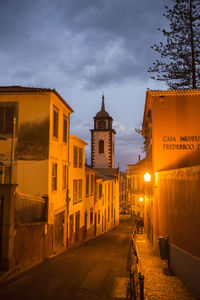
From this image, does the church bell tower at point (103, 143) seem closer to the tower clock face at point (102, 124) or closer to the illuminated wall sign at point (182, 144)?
the tower clock face at point (102, 124)

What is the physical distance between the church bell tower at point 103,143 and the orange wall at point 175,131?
1402 inches

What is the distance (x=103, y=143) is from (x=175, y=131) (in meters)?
36.6

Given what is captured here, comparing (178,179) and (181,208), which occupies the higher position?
(178,179)

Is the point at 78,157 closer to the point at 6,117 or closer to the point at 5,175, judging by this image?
the point at 5,175

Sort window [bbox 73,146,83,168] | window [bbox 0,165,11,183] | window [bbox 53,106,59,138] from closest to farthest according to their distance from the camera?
window [bbox 0,165,11,183] < window [bbox 53,106,59,138] < window [bbox 73,146,83,168]

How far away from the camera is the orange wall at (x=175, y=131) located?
644 inches

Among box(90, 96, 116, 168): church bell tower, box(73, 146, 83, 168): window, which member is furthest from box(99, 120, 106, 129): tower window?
box(73, 146, 83, 168): window

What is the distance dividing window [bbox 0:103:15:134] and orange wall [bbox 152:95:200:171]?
8700 millimetres

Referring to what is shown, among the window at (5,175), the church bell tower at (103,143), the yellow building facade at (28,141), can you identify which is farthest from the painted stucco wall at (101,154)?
the window at (5,175)

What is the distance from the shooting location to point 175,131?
16484 mm

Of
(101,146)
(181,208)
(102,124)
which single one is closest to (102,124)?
(102,124)

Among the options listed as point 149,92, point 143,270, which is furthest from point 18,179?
point 149,92

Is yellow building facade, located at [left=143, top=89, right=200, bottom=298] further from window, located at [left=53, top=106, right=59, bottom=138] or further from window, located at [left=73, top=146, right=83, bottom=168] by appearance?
window, located at [left=73, top=146, right=83, bottom=168]

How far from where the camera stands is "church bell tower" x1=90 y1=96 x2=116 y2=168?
52.3 metres
